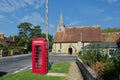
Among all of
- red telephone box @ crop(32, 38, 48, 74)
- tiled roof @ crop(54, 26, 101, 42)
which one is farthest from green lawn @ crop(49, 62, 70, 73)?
tiled roof @ crop(54, 26, 101, 42)

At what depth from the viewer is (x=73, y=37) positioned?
67250mm

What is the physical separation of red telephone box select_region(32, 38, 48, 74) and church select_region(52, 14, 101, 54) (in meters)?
50.0

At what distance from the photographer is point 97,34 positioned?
213 feet

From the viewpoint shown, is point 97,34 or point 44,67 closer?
point 44,67

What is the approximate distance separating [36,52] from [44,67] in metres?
1.19

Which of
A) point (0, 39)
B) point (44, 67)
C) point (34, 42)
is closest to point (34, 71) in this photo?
point (44, 67)

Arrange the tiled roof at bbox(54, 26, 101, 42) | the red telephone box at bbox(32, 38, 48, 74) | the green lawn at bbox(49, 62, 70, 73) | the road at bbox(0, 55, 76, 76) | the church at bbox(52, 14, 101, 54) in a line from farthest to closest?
the church at bbox(52, 14, 101, 54) → the tiled roof at bbox(54, 26, 101, 42) → the road at bbox(0, 55, 76, 76) → the green lawn at bbox(49, 62, 70, 73) → the red telephone box at bbox(32, 38, 48, 74)

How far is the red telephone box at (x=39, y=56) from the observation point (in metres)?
14.5

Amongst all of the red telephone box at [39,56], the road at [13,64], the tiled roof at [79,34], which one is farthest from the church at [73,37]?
the red telephone box at [39,56]

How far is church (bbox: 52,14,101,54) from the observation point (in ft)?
214

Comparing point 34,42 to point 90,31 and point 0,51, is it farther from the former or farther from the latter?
point 90,31

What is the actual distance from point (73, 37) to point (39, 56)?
2078 inches

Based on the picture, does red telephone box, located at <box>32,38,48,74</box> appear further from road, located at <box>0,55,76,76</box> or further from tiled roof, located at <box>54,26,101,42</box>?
tiled roof, located at <box>54,26,101,42</box>

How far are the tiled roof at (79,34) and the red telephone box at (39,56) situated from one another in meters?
49.7
